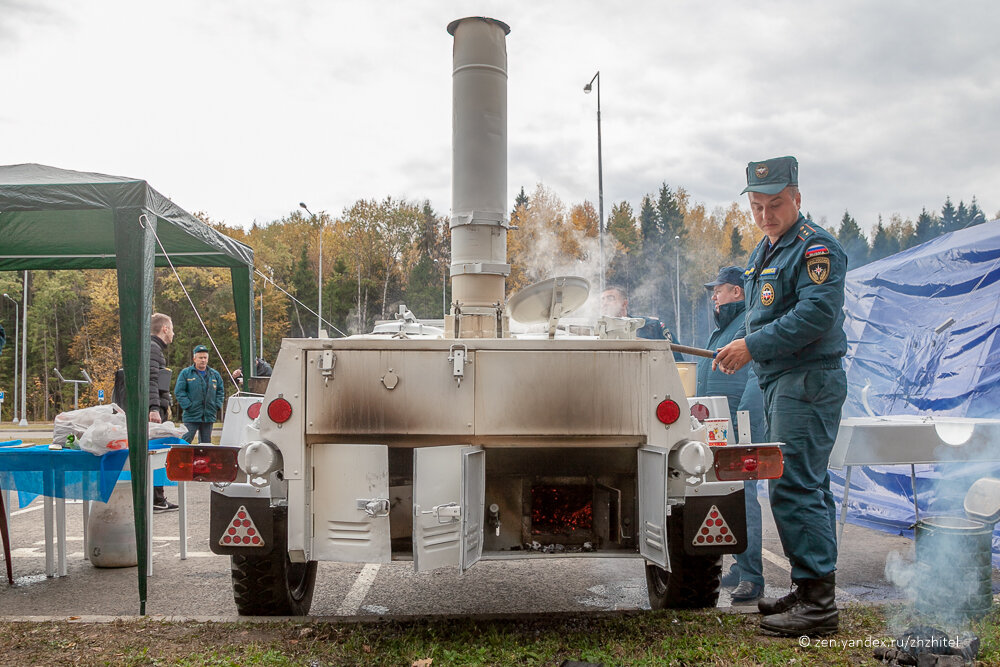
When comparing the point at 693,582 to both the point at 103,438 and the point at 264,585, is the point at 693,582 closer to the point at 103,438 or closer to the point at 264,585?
the point at 264,585

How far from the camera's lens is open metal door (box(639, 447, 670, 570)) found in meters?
3.15

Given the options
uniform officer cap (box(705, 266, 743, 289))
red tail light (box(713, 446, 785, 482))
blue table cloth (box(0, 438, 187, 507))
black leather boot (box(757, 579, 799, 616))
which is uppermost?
uniform officer cap (box(705, 266, 743, 289))

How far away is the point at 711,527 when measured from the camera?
3480 mm

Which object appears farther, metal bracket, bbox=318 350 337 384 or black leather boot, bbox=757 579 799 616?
black leather boot, bbox=757 579 799 616

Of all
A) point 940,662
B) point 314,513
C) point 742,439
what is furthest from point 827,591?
point 314,513

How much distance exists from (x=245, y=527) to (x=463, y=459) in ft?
3.81

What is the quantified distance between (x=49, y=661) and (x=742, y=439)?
3.65m

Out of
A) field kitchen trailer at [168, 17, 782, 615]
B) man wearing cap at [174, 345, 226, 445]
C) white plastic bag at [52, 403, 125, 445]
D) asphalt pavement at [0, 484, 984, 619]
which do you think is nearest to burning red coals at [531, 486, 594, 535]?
field kitchen trailer at [168, 17, 782, 615]

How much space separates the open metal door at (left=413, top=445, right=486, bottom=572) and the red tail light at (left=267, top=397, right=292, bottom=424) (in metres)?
0.65

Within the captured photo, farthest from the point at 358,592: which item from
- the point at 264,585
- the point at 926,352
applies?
the point at 926,352

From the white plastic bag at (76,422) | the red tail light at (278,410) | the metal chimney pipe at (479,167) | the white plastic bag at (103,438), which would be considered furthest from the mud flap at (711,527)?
the white plastic bag at (76,422)

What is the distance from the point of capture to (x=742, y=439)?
4.15 meters

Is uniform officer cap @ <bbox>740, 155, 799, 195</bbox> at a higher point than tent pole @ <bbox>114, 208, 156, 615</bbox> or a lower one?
higher

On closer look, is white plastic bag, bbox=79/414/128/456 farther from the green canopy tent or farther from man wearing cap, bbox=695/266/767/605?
man wearing cap, bbox=695/266/767/605
